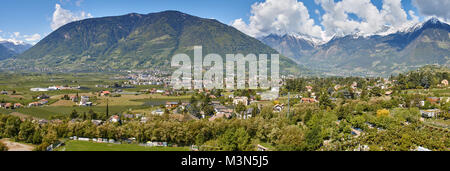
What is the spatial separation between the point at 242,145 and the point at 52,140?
15.9m

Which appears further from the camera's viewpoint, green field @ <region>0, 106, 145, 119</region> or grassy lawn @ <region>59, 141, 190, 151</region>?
green field @ <region>0, 106, 145, 119</region>

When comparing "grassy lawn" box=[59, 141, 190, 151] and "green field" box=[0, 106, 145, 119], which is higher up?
"green field" box=[0, 106, 145, 119]

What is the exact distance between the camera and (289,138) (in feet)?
71.4

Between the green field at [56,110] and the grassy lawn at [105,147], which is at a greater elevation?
the green field at [56,110]

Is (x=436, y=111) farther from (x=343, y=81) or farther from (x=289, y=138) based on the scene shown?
(x=343, y=81)

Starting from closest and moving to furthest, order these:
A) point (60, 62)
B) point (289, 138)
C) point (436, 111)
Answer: point (289, 138) < point (436, 111) < point (60, 62)

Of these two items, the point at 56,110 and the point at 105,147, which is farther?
the point at 56,110

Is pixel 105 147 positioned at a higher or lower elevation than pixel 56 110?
lower

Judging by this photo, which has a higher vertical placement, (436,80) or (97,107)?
(436,80)

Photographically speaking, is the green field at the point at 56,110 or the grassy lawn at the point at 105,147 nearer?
the grassy lawn at the point at 105,147
